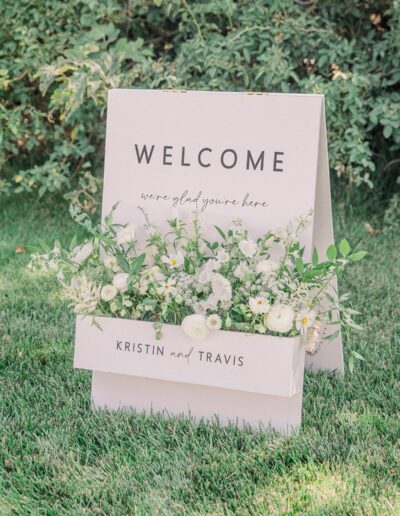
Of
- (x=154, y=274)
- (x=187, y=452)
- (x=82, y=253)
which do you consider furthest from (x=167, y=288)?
(x=187, y=452)

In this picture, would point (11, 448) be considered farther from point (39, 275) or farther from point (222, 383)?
point (39, 275)

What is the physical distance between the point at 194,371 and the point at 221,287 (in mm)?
239

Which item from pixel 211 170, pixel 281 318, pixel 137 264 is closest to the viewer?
pixel 281 318

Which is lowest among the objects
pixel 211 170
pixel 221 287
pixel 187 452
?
pixel 187 452

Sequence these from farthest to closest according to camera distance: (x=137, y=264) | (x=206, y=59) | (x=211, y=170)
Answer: (x=206, y=59), (x=211, y=170), (x=137, y=264)

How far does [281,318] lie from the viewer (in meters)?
1.86

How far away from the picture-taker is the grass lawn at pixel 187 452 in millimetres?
1685

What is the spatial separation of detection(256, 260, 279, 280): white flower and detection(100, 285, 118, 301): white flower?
37 cm

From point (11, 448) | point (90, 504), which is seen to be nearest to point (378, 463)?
point (90, 504)

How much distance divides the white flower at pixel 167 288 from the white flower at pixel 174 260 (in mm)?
51

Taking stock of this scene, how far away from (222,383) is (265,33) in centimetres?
244

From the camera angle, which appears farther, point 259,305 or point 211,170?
point 211,170

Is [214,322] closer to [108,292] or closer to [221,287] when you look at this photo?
[221,287]

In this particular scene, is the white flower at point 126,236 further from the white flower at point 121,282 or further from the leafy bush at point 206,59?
the leafy bush at point 206,59
